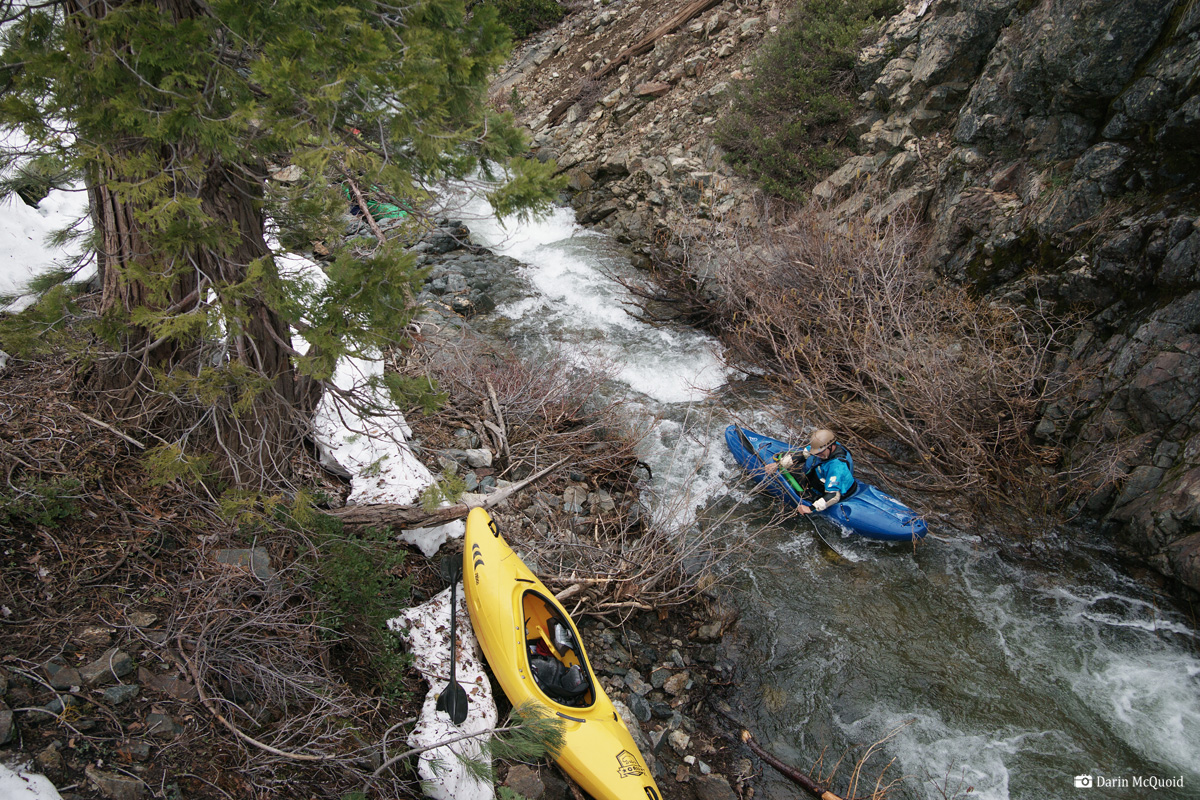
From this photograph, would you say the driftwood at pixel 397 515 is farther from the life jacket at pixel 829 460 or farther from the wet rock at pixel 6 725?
the life jacket at pixel 829 460

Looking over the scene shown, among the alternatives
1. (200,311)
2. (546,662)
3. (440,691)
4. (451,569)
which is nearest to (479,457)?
(451,569)

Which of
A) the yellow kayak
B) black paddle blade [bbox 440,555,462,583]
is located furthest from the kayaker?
black paddle blade [bbox 440,555,462,583]

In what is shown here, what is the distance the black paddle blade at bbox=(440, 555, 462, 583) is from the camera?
14.1 feet

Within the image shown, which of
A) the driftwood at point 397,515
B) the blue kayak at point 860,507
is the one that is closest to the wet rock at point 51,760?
the driftwood at point 397,515

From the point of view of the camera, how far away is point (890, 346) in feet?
21.3

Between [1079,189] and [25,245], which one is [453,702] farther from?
[1079,189]

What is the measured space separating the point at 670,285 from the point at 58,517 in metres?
7.57

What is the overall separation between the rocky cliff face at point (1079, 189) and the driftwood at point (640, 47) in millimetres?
5076

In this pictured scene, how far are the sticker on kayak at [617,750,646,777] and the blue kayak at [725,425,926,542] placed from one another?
307 cm

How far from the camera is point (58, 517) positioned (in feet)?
10.8

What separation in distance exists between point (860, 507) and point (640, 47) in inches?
472

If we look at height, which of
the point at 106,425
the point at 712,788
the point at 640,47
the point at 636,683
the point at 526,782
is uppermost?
the point at 640,47

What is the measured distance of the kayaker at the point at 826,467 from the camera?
235 inches

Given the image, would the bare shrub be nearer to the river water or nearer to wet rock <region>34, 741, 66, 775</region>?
the river water
